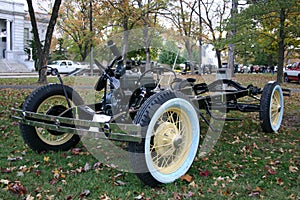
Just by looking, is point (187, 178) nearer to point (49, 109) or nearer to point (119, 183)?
point (119, 183)

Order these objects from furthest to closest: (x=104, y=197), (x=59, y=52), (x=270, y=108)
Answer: (x=59, y=52) < (x=270, y=108) < (x=104, y=197)

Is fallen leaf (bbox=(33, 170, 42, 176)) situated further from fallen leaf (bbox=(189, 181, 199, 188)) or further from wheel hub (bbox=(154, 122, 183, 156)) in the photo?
fallen leaf (bbox=(189, 181, 199, 188))

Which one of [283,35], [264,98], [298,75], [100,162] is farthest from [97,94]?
[298,75]

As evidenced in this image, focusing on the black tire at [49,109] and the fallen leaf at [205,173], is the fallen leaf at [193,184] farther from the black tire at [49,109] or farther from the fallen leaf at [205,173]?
the black tire at [49,109]

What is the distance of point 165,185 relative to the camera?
365cm

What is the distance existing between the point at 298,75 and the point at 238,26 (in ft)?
30.6

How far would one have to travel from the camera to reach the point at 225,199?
3.36 metres

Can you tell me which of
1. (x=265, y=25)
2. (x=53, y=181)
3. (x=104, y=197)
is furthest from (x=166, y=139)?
(x=265, y=25)

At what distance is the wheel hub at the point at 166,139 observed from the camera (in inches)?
145

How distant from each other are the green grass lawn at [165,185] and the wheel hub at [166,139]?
397 mm

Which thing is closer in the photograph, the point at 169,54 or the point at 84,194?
the point at 84,194

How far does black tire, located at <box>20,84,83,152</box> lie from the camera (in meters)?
4.41

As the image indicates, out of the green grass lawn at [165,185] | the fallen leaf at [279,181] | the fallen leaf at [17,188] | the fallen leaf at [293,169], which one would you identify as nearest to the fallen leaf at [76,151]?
the green grass lawn at [165,185]

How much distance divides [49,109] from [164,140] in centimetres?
183
